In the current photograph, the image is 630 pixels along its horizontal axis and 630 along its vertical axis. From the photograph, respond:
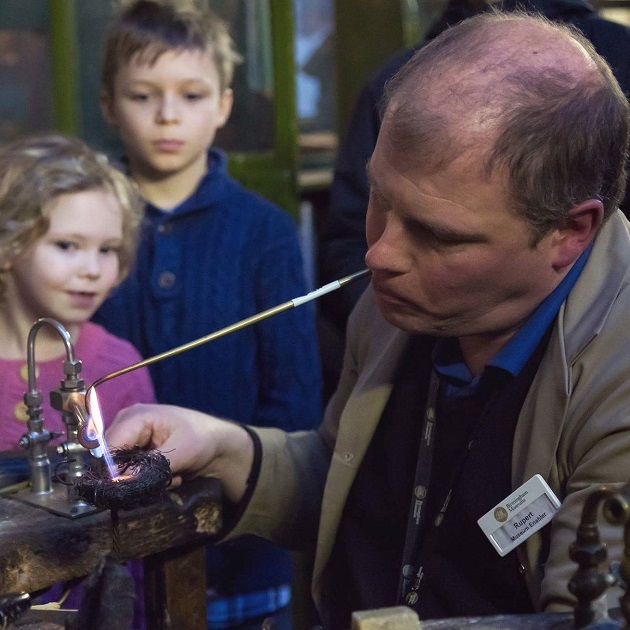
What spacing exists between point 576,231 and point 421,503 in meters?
0.54

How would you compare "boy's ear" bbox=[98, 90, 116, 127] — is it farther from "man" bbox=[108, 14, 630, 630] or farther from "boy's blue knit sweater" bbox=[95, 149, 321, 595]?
"man" bbox=[108, 14, 630, 630]

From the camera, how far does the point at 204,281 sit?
3.09 meters

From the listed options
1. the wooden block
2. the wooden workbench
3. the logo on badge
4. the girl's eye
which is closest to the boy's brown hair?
the girl's eye

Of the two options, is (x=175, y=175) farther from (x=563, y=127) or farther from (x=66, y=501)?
(x=563, y=127)

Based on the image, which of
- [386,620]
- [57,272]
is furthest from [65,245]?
[386,620]

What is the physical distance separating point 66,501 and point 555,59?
1107mm

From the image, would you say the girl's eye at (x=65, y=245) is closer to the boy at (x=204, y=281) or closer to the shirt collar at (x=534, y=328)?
the boy at (x=204, y=281)

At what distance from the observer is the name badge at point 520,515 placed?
64.0 inches

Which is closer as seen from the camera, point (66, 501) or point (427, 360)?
point (66, 501)

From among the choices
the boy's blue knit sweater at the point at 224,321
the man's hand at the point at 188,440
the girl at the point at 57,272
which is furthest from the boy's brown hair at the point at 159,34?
the man's hand at the point at 188,440

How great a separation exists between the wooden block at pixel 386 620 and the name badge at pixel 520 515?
1.43 feet

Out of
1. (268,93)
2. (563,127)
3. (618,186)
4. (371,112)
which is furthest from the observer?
(268,93)

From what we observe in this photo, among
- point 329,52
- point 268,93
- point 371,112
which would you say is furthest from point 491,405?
point 329,52

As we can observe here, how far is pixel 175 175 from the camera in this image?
10.3ft
